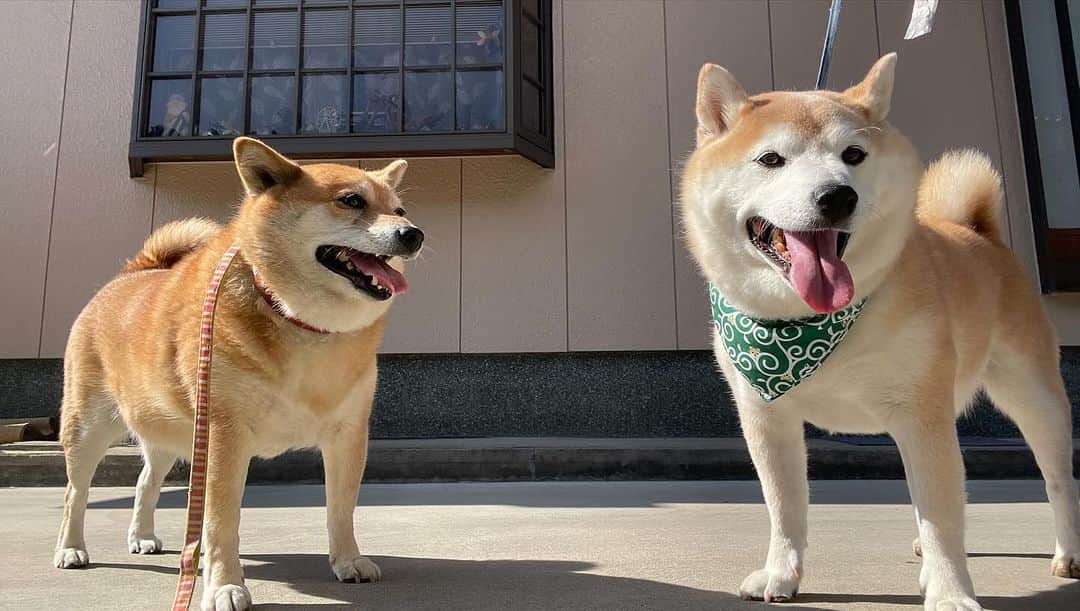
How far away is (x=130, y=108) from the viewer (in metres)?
8.76

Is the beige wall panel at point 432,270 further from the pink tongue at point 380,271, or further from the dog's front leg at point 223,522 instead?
the dog's front leg at point 223,522

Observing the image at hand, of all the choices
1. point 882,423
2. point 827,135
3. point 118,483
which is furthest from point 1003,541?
point 118,483

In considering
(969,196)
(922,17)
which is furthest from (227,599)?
(922,17)

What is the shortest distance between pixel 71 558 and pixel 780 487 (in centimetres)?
267

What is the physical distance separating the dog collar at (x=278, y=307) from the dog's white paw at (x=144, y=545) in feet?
4.79

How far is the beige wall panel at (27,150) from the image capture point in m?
8.43

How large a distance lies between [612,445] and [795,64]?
15.8ft

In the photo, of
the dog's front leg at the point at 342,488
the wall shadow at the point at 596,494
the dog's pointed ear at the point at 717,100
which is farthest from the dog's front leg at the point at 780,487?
the wall shadow at the point at 596,494

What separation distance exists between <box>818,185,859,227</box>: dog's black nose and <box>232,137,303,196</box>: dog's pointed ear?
1.78 metres

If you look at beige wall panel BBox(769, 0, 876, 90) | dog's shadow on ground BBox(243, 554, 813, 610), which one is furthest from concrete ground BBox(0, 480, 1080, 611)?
beige wall panel BBox(769, 0, 876, 90)

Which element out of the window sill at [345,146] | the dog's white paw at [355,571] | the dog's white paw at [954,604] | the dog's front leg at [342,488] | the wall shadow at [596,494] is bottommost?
the wall shadow at [596,494]

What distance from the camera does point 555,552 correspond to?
322 centimetres

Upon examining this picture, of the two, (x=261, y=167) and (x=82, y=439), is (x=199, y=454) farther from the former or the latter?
(x=82, y=439)

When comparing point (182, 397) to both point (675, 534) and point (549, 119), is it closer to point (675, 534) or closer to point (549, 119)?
point (675, 534)
